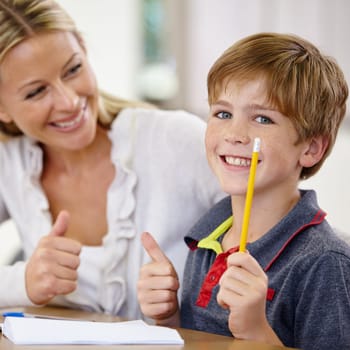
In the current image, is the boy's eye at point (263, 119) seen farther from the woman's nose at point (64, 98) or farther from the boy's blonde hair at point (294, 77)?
the woman's nose at point (64, 98)

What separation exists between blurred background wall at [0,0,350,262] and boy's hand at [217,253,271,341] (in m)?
2.65

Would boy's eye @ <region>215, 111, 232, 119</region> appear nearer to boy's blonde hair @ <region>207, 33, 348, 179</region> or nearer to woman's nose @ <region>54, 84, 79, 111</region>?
boy's blonde hair @ <region>207, 33, 348, 179</region>

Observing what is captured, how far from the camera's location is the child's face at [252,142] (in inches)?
55.4

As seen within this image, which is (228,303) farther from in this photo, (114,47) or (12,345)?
(114,47)

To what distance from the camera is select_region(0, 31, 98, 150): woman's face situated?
6.11 ft

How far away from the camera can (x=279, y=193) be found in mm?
1473

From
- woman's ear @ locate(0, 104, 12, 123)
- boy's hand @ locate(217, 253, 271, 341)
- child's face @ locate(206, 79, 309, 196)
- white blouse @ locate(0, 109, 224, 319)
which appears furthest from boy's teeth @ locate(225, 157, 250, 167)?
woman's ear @ locate(0, 104, 12, 123)

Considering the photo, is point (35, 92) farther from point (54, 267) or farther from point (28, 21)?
point (54, 267)

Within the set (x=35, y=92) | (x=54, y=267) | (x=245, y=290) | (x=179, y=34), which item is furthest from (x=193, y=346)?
(x=179, y=34)

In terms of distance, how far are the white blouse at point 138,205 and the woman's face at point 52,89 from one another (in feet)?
0.42

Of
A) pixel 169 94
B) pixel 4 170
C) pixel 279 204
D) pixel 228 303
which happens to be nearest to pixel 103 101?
pixel 4 170

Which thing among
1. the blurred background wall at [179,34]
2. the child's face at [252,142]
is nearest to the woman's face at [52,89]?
the child's face at [252,142]

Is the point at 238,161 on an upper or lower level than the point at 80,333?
upper

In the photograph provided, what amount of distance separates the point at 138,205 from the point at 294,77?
2.21 feet
